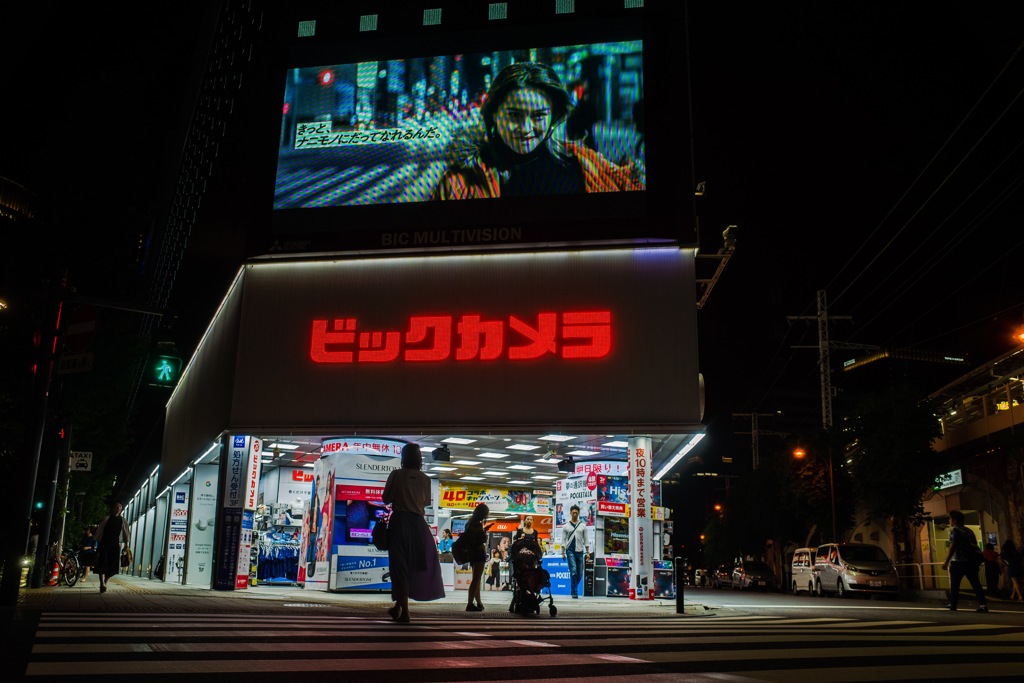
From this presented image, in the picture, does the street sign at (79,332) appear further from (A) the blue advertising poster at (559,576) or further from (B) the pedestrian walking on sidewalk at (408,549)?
(A) the blue advertising poster at (559,576)

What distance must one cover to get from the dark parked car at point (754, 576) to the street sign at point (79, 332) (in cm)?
3784

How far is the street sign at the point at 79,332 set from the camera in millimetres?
11008

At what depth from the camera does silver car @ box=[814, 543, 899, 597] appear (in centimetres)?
2488

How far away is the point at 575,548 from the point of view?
20797 mm

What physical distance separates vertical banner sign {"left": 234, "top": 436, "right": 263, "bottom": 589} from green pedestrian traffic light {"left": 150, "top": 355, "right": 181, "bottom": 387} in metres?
4.31

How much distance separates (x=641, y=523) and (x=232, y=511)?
933 cm

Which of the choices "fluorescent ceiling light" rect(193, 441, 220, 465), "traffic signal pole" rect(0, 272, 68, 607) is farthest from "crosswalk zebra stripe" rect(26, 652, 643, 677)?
"fluorescent ceiling light" rect(193, 441, 220, 465)

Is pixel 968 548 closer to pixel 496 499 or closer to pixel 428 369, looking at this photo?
pixel 428 369

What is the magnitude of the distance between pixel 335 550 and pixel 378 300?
19.1 ft

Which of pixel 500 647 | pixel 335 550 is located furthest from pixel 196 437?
pixel 500 647

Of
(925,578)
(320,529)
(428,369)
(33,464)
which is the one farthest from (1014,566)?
(33,464)

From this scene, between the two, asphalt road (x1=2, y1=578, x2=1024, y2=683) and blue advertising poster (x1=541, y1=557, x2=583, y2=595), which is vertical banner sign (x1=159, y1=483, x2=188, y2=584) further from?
asphalt road (x1=2, y1=578, x2=1024, y2=683)

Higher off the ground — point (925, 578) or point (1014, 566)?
point (1014, 566)

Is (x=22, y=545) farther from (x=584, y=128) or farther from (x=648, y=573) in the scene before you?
(x=584, y=128)
